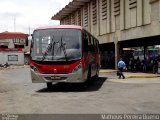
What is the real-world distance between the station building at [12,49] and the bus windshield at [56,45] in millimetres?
66832

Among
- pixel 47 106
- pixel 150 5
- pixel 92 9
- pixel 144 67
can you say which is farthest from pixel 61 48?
pixel 92 9

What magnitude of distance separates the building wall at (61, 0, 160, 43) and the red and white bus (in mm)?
11407

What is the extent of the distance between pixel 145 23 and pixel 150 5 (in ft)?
4.95

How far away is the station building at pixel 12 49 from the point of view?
84.6m

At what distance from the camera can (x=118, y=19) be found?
3500cm

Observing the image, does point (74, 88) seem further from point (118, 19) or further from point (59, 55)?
point (118, 19)

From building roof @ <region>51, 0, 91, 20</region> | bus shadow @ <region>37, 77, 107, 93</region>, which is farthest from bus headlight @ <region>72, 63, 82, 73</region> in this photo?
building roof @ <region>51, 0, 91, 20</region>

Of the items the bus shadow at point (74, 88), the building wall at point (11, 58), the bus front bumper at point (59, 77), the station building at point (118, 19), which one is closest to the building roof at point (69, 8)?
the station building at point (118, 19)

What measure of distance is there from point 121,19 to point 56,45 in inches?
693

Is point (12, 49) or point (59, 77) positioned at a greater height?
point (12, 49)

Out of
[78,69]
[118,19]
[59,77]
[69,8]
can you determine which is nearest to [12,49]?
[69,8]

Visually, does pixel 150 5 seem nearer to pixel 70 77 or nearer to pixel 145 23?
pixel 145 23

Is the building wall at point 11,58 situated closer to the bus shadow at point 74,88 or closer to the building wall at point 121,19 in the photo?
the building wall at point 121,19

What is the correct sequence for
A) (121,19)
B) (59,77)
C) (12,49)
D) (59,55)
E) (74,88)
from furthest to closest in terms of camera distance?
(12,49) → (121,19) → (74,88) → (59,77) → (59,55)
